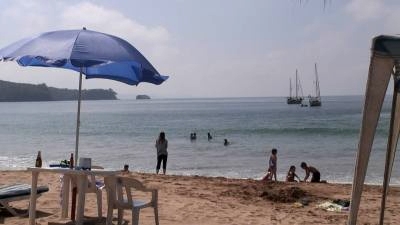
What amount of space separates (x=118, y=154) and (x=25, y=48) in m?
24.5

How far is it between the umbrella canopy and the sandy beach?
1844mm

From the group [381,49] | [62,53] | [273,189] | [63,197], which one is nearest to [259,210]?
[273,189]

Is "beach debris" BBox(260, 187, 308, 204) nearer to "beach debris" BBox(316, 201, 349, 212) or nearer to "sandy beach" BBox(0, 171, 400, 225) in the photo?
"sandy beach" BBox(0, 171, 400, 225)

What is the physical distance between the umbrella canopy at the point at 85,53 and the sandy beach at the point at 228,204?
184 centimetres

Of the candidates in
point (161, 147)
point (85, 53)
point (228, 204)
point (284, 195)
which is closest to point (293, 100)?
point (161, 147)

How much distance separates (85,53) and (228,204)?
4.36m

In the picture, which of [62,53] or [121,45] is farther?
[121,45]

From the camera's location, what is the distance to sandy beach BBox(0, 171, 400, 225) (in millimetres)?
7668

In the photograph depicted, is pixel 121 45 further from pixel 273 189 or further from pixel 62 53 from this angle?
pixel 273 189

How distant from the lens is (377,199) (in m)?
10.5

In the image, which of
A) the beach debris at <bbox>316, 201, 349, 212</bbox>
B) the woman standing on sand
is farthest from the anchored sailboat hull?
the beach debris at <bbox>316, 201, 349, 212</bbox>

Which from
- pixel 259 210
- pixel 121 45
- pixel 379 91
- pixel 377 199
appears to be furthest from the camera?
pixel 377 199

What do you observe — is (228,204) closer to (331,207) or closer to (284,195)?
(284,195)

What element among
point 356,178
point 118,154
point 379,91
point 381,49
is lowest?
point 118,154
